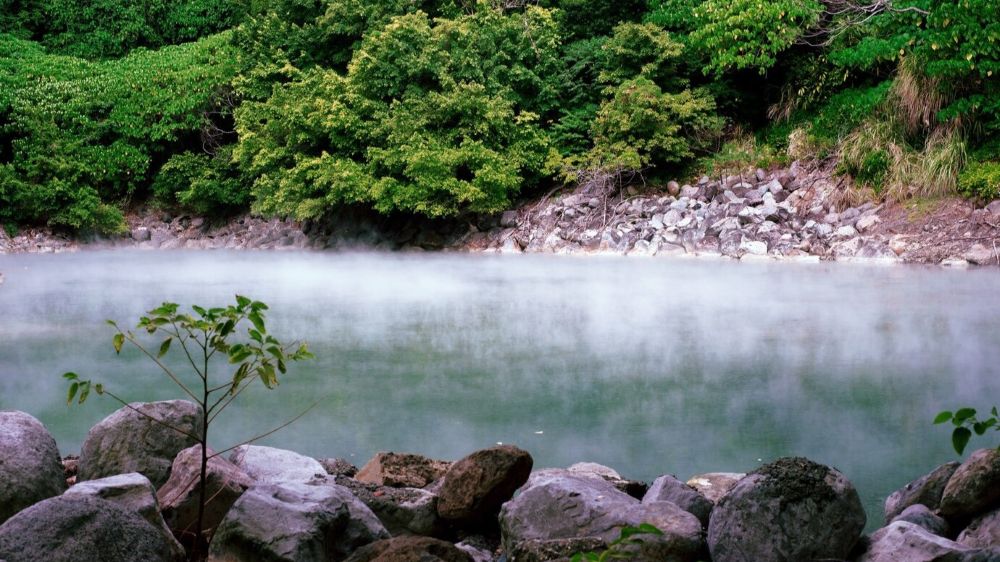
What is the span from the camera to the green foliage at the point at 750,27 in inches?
506

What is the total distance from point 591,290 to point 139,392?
488 cm

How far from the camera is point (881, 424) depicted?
12.4 feet

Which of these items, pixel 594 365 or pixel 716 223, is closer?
pixel 594 365

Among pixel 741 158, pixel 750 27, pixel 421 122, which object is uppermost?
A: pixel 750 27

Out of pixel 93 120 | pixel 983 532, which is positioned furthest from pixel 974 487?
pixel 93 120

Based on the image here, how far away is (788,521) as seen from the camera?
7.20 feet

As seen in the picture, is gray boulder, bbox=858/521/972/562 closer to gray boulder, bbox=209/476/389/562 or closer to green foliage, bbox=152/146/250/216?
gray boulder, bbox=209/476/389/562

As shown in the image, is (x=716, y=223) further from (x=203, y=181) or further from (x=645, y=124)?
(x=203, y=181)

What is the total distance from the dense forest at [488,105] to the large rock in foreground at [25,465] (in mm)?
10775

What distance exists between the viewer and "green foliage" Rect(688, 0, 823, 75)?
12.9 metres

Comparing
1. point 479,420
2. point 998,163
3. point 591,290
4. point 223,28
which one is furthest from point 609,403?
point 223,28

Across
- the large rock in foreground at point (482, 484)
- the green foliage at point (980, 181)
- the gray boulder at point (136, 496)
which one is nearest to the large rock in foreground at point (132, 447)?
the gray boulder at point (136, 496)

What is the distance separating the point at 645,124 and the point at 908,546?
481 inches

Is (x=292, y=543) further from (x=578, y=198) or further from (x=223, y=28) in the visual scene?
(x=223, y=28)
